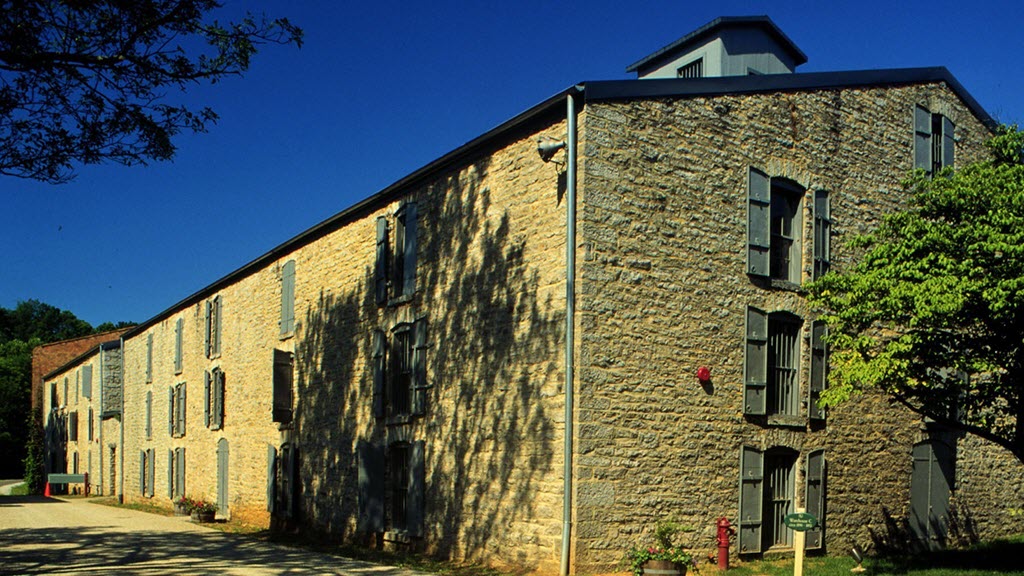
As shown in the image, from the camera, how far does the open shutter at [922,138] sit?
1788 cm

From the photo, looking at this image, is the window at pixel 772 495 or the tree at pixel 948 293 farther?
the window at pixel 772 495

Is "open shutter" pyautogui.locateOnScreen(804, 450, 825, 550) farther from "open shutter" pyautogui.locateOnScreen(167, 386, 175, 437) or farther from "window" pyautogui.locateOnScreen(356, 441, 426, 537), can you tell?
"open shutter" pyautogui.locateOnScreen(167, 386, 175, 437)

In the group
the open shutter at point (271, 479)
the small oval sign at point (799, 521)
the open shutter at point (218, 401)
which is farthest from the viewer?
the open shutter at point (218, 401)

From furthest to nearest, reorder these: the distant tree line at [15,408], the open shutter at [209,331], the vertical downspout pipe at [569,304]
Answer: the distant tree line at [15,408] < the open shutter at [209,331] < the vertical downspout pipe at [569,304]

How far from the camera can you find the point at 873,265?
13.8 metres

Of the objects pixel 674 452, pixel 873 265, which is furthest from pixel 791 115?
pixel 674 452

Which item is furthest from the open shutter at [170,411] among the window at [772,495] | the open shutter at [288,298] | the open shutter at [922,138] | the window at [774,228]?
the open shutter at [922,138]

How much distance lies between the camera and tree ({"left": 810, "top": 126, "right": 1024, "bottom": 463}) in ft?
40.7

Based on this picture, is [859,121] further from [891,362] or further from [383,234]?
[383,234]

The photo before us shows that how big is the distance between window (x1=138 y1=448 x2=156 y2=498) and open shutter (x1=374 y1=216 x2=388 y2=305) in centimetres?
1909

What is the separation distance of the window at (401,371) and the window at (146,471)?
18.9 meters

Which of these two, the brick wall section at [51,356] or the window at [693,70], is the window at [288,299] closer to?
the window at [693,70]

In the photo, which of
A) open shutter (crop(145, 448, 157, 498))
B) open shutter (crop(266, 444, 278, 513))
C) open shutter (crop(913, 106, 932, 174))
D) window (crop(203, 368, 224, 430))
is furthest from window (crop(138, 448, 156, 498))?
open shutter (crop(913, 106, 932, 174))

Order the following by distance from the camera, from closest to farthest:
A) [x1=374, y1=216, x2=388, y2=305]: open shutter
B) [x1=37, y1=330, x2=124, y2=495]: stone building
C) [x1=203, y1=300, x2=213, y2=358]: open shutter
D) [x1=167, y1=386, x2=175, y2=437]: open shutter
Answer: [x1=374, y1=216, x2=388, y2=305]: open shutter
[x1=203, y1=300, x2=213, y2=358]: open shutter
[x1=167, y1=386, x2=175, y2=437]: open shutter
[x1=37, y1=330, x2=124, y2=495]: stone building
